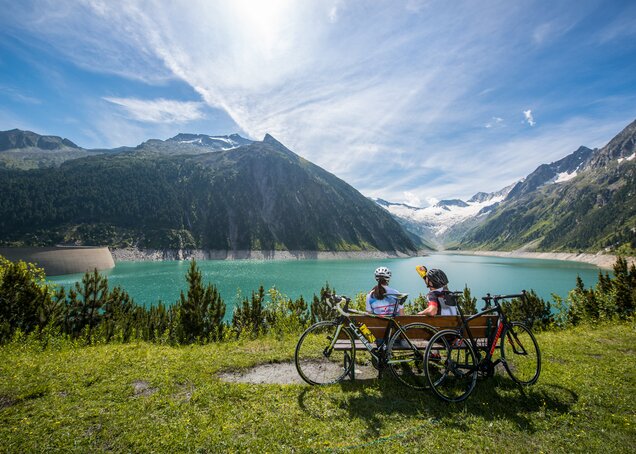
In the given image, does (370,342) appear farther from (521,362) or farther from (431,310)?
(521,362)

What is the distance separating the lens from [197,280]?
1664 cm

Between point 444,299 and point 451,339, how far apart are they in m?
1.34

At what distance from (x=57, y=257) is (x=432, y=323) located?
381ft

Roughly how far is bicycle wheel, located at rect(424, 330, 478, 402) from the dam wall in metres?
111

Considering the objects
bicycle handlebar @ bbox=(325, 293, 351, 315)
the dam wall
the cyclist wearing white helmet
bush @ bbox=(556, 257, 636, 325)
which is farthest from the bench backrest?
the dam wall

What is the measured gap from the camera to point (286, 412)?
593 cm

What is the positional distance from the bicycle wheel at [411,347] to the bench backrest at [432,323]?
0.03 m

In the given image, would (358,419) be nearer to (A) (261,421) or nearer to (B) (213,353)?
(A) (261,421)

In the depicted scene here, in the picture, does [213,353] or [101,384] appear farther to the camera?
[213,353]

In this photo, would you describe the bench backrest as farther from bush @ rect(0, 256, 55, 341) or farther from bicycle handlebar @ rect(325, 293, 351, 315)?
bush @ rect(0, 256, 55, 341)

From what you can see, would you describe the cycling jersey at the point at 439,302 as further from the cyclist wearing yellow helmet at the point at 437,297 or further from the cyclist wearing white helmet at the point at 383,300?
the cyclist wearing white helmet at the point at 383,300

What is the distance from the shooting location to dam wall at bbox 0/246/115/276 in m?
83.3

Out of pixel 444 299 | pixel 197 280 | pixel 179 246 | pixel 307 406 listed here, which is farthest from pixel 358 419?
pixel 179 246

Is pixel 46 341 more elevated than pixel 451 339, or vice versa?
pixel 451 339
